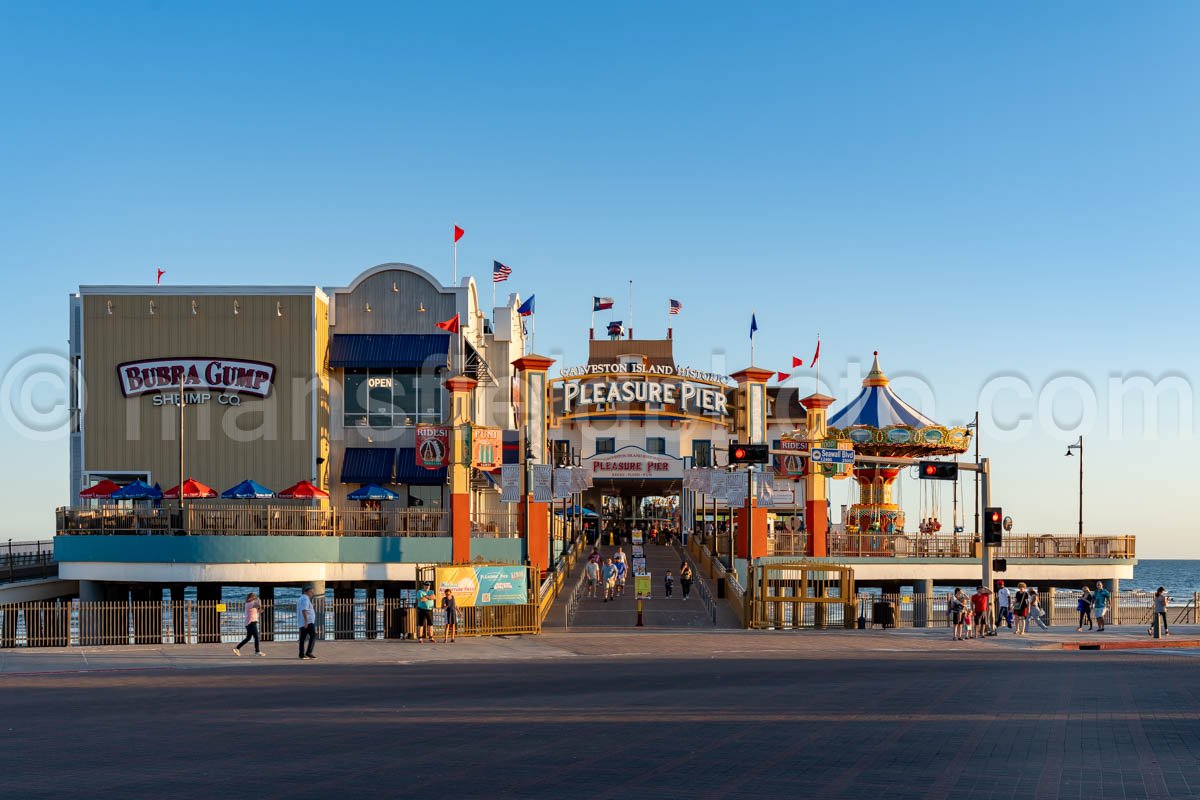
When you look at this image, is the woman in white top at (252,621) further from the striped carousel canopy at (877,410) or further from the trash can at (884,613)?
the striped carousel canopy at (877,410)

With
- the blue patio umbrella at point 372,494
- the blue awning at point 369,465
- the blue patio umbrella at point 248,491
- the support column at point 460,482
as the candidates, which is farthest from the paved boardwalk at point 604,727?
the blue awning at point 369,465

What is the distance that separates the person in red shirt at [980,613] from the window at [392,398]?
26.4 metres

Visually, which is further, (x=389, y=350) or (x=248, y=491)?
(x=389, y=350)

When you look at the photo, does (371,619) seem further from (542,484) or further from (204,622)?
(542,484)

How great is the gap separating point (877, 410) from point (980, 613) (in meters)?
26.1

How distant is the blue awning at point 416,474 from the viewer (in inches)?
2149

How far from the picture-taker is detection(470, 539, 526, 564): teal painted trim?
48.4 m

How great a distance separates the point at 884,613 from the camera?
43625 mm

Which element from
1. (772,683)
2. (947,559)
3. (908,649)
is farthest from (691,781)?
(947,559)

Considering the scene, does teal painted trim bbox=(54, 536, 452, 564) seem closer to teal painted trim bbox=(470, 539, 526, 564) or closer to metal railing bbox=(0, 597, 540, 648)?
teal painted trim bbox=(470, 539, 526, 564)

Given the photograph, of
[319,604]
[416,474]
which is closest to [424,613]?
[319,604]

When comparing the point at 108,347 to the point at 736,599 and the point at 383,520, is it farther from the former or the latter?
the point at 736,599

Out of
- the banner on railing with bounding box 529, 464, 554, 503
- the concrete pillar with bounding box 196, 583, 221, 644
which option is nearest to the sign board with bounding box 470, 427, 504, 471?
the banner on railing with bounding box 529, 464, 554, 503

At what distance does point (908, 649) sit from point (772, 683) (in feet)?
37.8
